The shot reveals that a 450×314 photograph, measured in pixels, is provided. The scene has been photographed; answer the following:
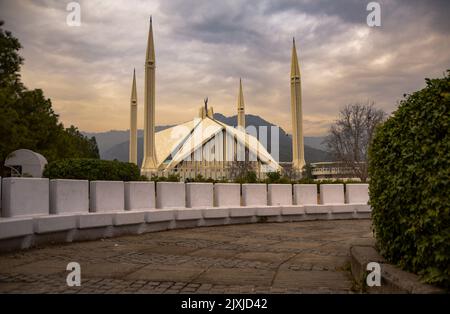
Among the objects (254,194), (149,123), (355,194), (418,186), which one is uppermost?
(149,123)

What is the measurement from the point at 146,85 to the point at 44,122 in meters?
18.4

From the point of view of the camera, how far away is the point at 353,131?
2898 cm

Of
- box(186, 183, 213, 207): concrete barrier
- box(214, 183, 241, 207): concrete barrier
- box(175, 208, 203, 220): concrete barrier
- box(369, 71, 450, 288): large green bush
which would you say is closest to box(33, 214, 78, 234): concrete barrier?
box(175, 208, 203, 220): concrete barrier

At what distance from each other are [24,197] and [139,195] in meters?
2.60

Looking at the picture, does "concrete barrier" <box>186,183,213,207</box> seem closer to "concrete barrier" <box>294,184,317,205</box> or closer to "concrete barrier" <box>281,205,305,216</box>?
"concrete barrier" <box>281,205,305,216</box>

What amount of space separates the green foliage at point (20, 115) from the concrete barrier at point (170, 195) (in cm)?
1156

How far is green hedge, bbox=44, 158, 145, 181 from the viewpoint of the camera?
350 inches

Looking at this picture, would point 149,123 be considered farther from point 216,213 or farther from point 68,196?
point 68,196

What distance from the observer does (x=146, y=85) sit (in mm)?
41719

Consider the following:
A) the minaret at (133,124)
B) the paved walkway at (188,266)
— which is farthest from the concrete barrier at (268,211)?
the minaret at (133,124)

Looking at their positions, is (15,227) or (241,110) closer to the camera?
(15,227)

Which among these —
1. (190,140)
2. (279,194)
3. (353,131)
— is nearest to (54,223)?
(279,194)
